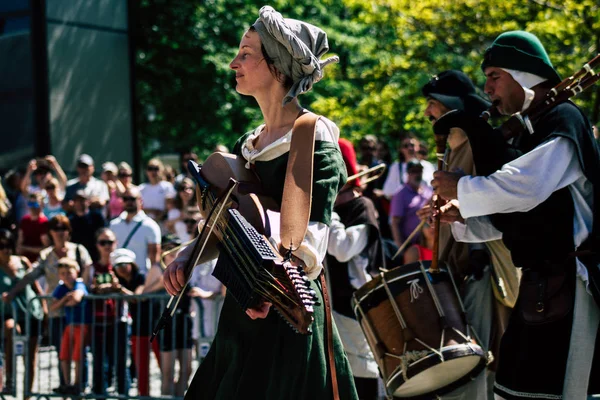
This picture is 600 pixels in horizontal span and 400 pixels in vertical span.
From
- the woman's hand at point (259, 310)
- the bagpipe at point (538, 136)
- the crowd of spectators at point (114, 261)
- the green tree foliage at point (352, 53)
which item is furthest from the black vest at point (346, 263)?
the green tree foliage at point (352, 53)

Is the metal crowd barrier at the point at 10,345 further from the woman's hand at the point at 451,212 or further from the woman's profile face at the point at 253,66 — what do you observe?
the woman's profile face at the point at 253,66

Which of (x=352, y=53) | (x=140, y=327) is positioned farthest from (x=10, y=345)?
(x=352, y=53)

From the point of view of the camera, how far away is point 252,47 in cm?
450

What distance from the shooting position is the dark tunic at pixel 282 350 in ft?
13.9

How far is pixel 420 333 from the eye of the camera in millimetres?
5594

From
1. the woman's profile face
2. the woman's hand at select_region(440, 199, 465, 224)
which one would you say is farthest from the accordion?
the woman's hand at select_region(440, 199, 465, 224)

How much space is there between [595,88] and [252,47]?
1014 centimetres

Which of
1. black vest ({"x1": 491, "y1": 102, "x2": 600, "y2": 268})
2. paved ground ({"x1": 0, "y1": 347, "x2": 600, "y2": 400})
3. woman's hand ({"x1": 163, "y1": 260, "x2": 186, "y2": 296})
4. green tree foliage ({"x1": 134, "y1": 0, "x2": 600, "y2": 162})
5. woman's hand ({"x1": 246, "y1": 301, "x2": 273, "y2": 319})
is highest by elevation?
green tree foliage ({"x1": 134, "y1": 0, "x2": 600, "y2": 162})

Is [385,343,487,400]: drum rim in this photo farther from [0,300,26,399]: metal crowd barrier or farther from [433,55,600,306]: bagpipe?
[0,300,26,399]: metal crowd barrier

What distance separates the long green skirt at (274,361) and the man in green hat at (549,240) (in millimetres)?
902

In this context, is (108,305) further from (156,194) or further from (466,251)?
(466,251)

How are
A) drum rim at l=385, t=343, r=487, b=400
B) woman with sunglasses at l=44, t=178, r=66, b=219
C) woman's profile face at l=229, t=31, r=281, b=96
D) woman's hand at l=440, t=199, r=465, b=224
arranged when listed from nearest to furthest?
woman's profile face at l=229, t=31, r=281, b=96 → woman's hand at l=440, t=199, r=465, b=224 → drum rim at l=385, t=343, r=487, b=400 → woman with sunglasses at l=44, t=178, r=66, b=219

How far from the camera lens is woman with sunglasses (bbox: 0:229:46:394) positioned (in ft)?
31.4

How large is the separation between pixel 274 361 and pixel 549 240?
1366mm
